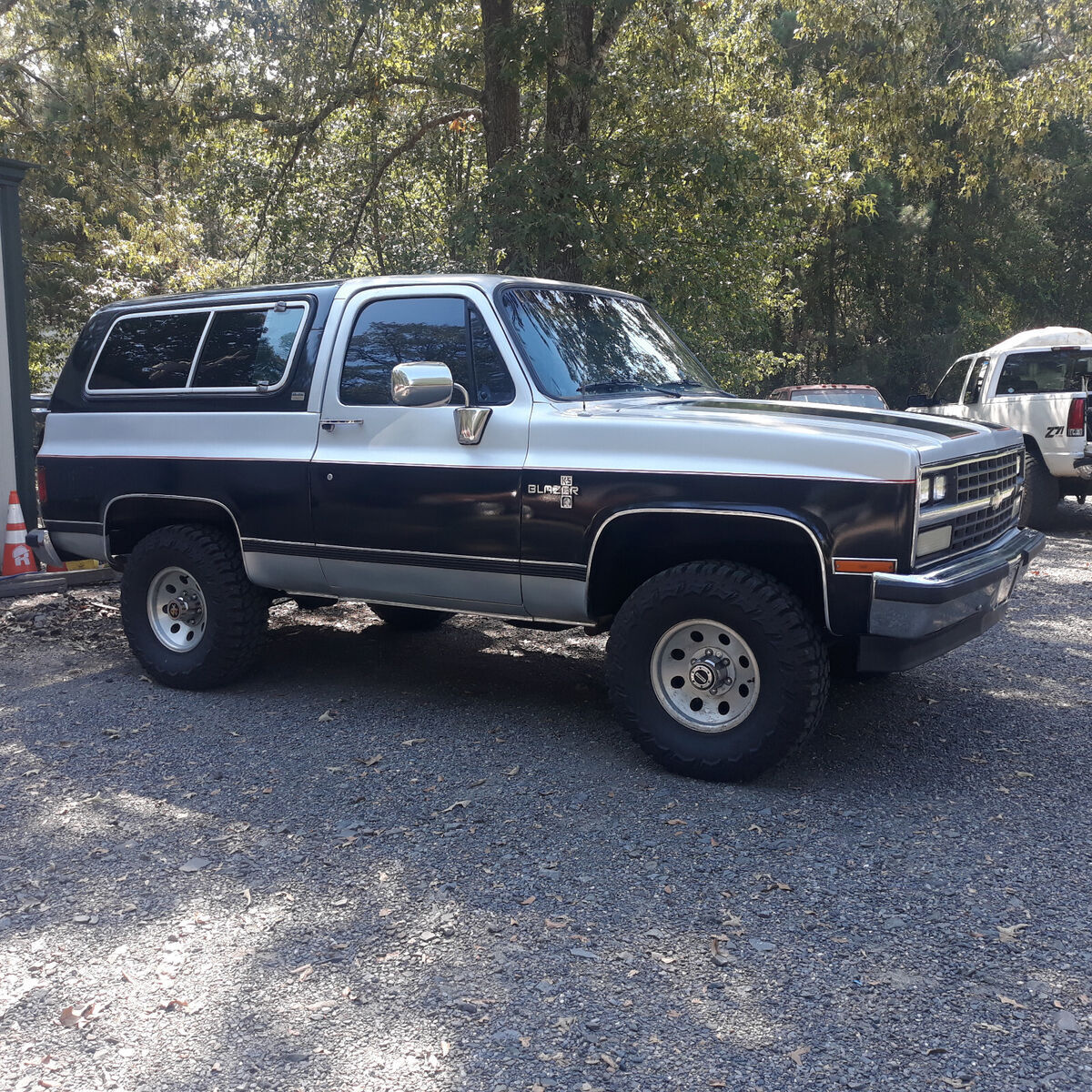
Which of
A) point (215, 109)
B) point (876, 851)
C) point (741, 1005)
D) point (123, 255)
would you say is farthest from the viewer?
point (123, 255)

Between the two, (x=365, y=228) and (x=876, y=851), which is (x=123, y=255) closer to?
(x=365, y=228)

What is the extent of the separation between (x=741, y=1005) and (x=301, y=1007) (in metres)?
1.19

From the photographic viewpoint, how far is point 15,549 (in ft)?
26.9

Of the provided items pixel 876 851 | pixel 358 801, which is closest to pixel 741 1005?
pixel 876 851

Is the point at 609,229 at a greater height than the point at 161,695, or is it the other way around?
the point at 609,229

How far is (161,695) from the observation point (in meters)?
6.18

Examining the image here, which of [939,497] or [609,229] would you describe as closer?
[939,497]

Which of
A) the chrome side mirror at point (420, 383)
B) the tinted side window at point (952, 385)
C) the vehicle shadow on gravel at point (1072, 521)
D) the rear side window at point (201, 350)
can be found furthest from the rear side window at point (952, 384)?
the chrome side mirror at point (420, 383)

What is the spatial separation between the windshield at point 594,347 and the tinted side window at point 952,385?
9951 millimetres

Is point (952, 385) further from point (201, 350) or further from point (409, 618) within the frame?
point (201, 350)

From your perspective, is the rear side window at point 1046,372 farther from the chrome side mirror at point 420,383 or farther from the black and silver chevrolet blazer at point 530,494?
the chrome side mirror at point 420,383

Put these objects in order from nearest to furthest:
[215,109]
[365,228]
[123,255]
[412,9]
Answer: [412,9] < [215,109] < [365,228] < [123,255]

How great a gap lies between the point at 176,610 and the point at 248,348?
4.87ft

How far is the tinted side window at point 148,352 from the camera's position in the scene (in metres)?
6.26
